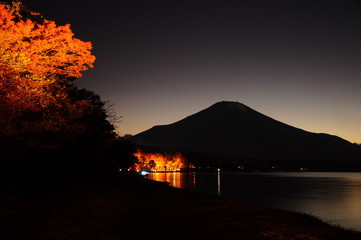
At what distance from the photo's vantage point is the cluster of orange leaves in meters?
15.4

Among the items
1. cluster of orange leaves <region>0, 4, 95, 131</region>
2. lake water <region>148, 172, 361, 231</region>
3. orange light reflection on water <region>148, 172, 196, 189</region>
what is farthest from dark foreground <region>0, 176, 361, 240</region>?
orange light reflection on water <region>148, 172, 196, 189</region>

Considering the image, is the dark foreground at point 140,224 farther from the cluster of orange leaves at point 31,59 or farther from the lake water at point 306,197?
the lake water at point 306,197

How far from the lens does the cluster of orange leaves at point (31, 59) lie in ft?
50.6

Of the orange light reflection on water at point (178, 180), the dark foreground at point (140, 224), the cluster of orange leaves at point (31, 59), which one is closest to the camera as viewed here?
the dark foreground at point (140, 224)

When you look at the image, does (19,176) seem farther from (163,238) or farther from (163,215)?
(163,238)

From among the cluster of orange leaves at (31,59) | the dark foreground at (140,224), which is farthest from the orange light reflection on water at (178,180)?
the cluster of orange leaves at (31,59)

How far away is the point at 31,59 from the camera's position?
16453 millimetres

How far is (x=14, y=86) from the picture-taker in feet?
51.5

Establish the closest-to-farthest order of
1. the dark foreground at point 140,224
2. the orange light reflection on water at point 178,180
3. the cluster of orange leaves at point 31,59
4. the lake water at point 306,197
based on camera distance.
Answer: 1. the dark foreground at point 140,224
2. the cluster of orange leaves at point 31,59
3. the lake water at point 306,197
4. the orange light reflection on water at point 178,180

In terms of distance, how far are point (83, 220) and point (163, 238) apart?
14.0 feet

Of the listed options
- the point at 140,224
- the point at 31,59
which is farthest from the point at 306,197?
the point at 31,59

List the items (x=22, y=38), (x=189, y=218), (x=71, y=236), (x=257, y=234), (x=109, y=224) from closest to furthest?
(x=71, y=236)
(x=257, y=234)
(x=109, y=224)
(x=189, y=218)
(x=22, y=38)

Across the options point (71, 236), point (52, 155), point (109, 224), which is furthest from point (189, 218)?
point (52, 155)

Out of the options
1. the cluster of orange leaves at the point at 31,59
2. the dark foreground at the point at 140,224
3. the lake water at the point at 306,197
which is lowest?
the lake water at the point at 306,197
